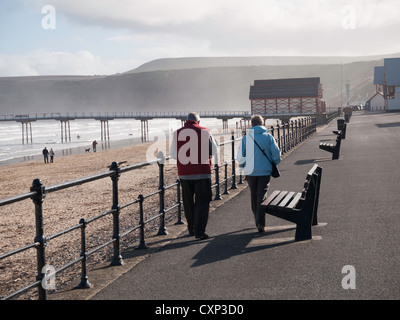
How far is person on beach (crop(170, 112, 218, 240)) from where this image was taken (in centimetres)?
771

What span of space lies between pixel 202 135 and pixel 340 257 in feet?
8.37

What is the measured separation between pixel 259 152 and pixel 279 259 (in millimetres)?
2327

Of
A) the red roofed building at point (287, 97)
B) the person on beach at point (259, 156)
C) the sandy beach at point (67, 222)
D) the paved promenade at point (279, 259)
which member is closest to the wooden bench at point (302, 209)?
the paved promenade at point (279, 259)

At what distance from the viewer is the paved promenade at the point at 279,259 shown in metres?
Answer: 5.47

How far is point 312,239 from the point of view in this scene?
7.67 m

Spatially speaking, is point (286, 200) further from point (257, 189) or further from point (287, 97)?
point (287, 97)

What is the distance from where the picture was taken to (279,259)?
6.67m

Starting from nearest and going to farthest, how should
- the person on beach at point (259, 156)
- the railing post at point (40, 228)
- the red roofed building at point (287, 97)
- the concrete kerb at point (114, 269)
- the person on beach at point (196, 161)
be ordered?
the railing post at point (40, 228) → the concrete kerb at point (114, 269) → the person on beach at point (196, 161) → the person on beach at point (259, 156) → the red roofed building at point (287, 97)

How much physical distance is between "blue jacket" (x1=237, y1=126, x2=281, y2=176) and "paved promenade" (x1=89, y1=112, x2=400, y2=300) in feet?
3.20

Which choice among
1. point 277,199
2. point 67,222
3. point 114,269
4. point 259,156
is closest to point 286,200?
point 277,199

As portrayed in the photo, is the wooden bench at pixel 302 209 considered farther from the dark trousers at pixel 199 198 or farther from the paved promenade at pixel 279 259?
the dark trousers at pixel 199 198

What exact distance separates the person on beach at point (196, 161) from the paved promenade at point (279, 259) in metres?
0.42
